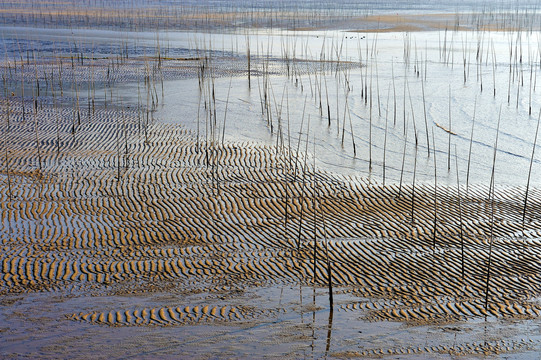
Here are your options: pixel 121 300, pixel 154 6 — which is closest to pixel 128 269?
pixel 121 300

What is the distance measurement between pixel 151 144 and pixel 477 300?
6.58 m

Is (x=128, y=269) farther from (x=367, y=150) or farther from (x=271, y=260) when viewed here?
(x=367, y=150)

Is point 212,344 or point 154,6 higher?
point 154,6

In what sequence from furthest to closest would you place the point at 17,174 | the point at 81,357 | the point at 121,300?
the point at 17,174
the point at 121,300
the point at 81,357

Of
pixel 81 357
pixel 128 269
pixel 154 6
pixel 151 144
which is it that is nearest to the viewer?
pixel 81 357

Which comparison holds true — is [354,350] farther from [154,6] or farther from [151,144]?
[154,6]

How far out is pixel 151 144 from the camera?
10.3 m

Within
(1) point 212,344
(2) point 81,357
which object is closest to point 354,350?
(1) point 212,344

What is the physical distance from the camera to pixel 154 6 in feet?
141

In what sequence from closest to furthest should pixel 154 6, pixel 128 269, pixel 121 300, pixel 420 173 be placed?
1. pixel 121 300
2. pixel 128 269
3. pixel 420 173
4. pixel 154 6

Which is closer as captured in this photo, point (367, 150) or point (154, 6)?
point (367, 150)

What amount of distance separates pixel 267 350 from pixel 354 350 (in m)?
0.64

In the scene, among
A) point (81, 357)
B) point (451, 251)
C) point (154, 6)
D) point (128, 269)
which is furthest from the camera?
point (154, 6)

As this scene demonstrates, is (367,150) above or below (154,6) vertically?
below
